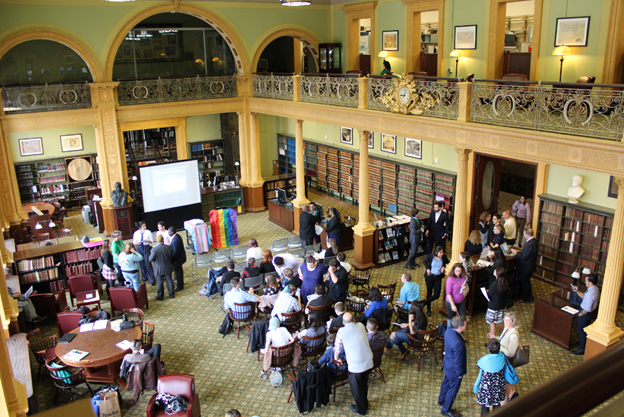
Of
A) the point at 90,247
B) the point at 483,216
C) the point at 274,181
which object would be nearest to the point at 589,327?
the point at 483,216

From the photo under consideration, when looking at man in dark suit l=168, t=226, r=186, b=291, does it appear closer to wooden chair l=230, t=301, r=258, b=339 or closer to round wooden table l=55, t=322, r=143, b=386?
wooden chair l=230, t=301, r=258, b=339

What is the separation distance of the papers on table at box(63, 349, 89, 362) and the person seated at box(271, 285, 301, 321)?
306 centimetres

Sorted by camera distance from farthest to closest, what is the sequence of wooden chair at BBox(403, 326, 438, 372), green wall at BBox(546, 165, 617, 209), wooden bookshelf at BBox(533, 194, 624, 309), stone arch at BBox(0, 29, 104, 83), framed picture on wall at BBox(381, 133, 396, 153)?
framed picture on wall at BBox(381, 133, 396, 153), stone arch at BBox(0, 29, 104, 83), wooden bookshelf at BBox(533, 194, 624, 309), green wall at BBox(546, 165, 617, 209), wooden chair at BBox(403, 326, 438, 372)

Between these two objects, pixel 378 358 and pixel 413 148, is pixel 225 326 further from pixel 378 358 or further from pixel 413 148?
pixel 413 148

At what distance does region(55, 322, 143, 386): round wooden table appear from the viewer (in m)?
7.87

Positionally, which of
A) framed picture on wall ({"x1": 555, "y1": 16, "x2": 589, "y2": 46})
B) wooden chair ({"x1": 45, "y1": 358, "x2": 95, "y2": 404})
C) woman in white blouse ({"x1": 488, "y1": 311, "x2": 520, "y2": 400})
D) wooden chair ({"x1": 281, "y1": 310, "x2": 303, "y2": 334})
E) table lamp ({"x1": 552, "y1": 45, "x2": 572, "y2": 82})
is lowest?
wooden chair ({"x1": 45, "y1": 358, "x2": 95, "y2": 404})

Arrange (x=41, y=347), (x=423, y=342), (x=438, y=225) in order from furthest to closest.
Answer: (x=438, y=225)
(x=41, y=347)
(x=423, y=342)

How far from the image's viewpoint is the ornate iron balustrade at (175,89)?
1600 centimetres

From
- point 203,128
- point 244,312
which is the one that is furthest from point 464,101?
point 203,128

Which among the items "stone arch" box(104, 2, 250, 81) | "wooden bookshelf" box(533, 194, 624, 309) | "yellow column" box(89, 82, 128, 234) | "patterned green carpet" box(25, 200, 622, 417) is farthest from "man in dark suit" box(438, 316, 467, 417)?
"stone arch" box(104, 2, 250, 81)

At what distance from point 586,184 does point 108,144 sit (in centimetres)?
1303

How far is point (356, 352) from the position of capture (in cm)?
698

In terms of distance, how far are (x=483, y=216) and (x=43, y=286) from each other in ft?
34.3

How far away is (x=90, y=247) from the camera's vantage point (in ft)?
40.7
